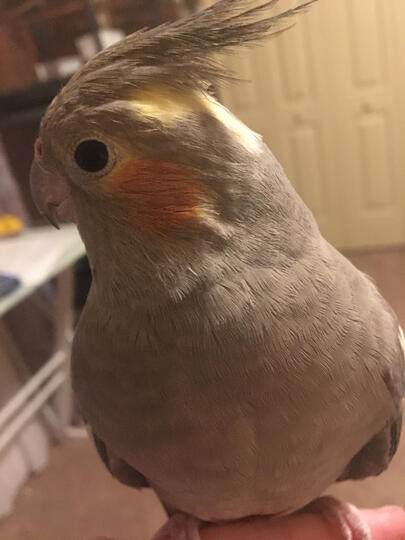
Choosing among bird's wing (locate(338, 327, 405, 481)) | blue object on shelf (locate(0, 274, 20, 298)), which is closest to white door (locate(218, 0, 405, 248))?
blue object on shelf (locate(0, 274, 20, 298))

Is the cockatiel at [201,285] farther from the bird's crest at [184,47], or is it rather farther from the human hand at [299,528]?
the human hand at [299,528]

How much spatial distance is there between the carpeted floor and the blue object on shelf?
65 cm

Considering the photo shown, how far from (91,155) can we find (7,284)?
111 cm

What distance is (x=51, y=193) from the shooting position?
0.54m

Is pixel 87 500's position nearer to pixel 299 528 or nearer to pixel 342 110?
pixel 299 528

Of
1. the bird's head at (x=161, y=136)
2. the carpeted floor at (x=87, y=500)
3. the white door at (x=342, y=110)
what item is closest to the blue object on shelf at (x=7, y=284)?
the carpeted floor at (x=87, y=500)

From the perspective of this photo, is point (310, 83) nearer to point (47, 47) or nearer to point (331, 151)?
point (331, 151)

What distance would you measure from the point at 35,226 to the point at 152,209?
1.69 meters

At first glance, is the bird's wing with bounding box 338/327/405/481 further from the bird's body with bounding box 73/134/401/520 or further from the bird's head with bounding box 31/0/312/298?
the bird's head with bounding box 31/0/312/298

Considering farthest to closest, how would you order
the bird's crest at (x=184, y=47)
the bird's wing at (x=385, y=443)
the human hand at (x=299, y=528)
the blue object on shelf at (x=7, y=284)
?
the blue object on shelf at (x=7, y=284) → the human hand at (x=299, y=528) → the bird's wing at (x=385, y=443) → the bird's crest at (x=184, y=47)

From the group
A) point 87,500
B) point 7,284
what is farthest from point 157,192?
point 87,500

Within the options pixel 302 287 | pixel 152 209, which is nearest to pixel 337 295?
pixel 302 287

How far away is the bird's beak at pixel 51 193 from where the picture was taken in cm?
53

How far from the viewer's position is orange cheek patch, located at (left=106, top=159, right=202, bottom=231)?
0.48 meters
